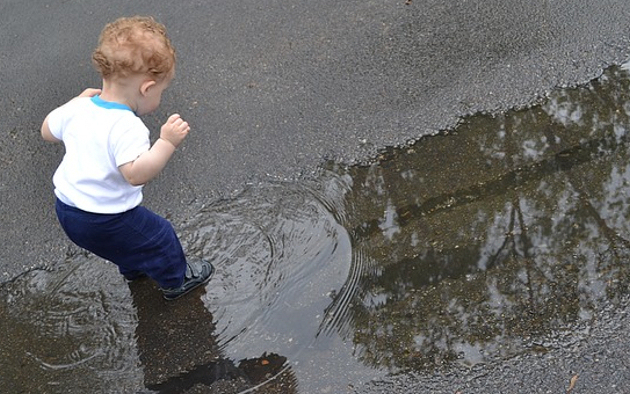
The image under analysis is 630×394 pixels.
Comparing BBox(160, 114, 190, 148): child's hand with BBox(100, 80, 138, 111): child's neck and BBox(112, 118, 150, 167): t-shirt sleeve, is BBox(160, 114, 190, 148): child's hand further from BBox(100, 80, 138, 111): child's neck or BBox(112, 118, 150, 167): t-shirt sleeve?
BBox(100, 80, 138, 111): child's neck

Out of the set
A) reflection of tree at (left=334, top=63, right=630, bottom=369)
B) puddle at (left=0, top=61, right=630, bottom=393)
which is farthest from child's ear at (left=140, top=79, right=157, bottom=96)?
reflection of tree at (left=334, top=63, right=630, bottom=369)

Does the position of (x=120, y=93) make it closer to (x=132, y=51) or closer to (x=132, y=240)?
(x=132, y=51)

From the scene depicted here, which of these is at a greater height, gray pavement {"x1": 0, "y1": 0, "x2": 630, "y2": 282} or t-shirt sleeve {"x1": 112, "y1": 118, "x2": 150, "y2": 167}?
gray pavement {"x1": 0, "y1": 0, "x2": 630, "y2": 282}

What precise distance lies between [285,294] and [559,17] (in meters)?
2.83

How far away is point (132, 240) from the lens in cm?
312

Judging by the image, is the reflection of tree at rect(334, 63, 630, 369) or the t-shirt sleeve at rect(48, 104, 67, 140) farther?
the reflection of tree at rect(334, 63, 630, 369)

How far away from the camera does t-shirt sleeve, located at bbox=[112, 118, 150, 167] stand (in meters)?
2.78

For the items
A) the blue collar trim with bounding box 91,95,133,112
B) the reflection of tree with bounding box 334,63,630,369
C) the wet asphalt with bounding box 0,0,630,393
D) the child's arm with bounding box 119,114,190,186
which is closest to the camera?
the child's arm with bounding box 119,114,190,186

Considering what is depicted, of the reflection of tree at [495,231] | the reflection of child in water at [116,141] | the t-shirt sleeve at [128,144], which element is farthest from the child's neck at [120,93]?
the reflection of tree at [495,231]

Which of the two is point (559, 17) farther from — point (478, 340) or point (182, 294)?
point (182, 294)

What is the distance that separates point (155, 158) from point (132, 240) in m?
0.51

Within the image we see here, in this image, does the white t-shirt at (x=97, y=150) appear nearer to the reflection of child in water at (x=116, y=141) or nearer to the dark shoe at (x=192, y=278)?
the reflection of child in water at (x=116, y=141)

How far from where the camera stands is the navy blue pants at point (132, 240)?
2.99 metres

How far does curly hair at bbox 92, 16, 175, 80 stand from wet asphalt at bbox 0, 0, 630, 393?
3.70 ft
